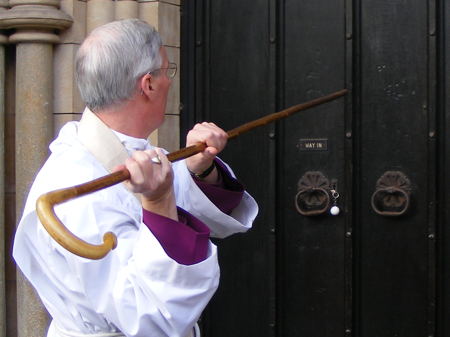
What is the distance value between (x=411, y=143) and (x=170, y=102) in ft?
3.18

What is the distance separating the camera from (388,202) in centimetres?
330

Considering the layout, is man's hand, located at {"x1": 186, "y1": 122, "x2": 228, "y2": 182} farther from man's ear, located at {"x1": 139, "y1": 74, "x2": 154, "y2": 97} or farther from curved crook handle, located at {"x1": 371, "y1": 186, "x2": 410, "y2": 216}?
curved crook handle, located at {"x1": 371, "y1": 186, "x2": 410, "y2": 216}

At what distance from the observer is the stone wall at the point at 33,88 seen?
11.1 ft

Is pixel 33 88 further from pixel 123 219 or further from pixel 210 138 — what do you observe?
pixel 123 219

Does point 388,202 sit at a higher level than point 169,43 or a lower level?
lower

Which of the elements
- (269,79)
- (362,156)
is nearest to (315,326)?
(362,156)

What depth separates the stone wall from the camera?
134 inches

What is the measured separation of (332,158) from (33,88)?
1.16 m

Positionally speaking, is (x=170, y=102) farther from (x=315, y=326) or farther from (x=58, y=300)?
(x=58, y=300)

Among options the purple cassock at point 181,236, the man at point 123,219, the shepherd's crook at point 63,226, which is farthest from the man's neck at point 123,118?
the shepherd's crook at point 63,226

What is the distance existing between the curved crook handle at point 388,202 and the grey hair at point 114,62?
1486 millimetres

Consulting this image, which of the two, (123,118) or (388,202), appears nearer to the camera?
(123,118)

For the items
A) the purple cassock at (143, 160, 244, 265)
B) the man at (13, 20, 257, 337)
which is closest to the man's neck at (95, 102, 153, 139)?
the man at (13, 20, 257, 337)

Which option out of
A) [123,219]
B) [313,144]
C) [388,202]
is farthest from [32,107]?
[123,219]
